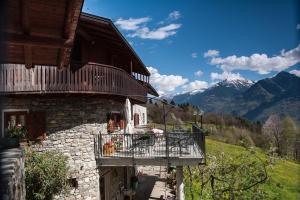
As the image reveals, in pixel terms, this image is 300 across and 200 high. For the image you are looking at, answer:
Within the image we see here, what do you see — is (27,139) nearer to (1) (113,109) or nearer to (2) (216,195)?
(1) (113,109)

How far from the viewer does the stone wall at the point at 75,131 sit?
15.5 metres

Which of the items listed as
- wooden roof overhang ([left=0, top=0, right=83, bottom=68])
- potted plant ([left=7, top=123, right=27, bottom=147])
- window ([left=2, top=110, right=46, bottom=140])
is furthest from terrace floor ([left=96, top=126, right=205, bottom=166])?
wooden roof overhang ([left=0, top=0, right=83, bottom=68])

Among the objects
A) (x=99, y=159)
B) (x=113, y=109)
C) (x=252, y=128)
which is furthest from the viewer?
(x=252, y=128)

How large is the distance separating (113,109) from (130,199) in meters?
5.69

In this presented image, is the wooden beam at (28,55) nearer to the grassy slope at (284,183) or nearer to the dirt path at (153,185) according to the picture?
the dirt path at (153,185)

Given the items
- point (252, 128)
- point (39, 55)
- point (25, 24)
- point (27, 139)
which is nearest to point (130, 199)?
point (27, 139)

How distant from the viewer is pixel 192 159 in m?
15.6

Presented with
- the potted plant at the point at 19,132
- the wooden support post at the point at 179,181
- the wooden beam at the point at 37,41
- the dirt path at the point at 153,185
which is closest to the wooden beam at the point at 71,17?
the wooden beam at the point at 37,41

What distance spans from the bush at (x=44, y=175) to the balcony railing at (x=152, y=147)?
262 cm

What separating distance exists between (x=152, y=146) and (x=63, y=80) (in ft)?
18.8

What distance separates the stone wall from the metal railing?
693 millimetres

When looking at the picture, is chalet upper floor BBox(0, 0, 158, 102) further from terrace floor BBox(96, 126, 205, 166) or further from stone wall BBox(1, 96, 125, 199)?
terrace floor BBox(96, 126, 205, 166)

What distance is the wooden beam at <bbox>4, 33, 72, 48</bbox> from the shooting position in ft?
18.2

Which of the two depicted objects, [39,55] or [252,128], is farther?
[252,128]
